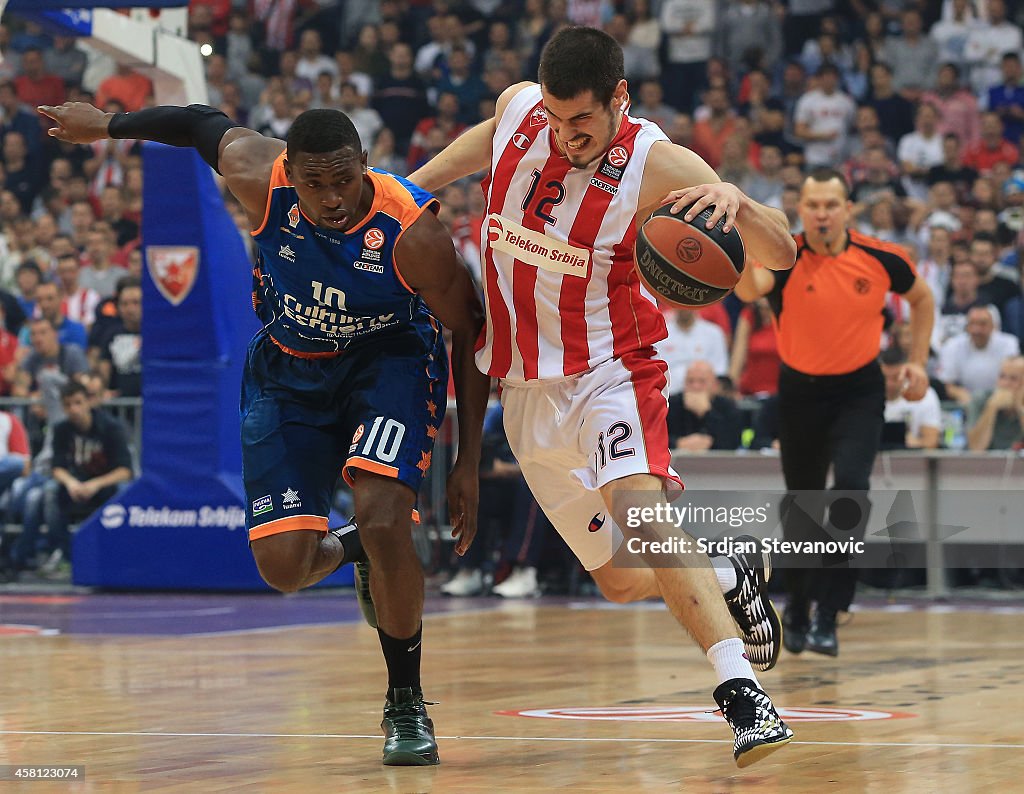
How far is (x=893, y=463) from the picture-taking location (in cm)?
1195

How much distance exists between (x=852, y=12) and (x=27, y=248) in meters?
9.20

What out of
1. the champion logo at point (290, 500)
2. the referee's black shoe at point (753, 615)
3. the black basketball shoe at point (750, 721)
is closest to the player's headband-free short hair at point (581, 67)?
the champion logo at point (290, 500)

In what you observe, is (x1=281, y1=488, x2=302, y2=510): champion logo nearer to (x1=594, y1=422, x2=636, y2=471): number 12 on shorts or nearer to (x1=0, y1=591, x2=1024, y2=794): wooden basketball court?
(x1=0, y1=591, x2=1024, y2=794): wooden basketball court

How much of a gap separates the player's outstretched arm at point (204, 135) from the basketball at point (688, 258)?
50.7 inches

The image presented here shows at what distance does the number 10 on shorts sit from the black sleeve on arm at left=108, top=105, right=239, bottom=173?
115 cm

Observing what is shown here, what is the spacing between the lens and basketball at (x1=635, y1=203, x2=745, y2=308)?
4.83 meters

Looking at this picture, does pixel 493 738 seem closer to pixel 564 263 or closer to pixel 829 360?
pixel 564 263

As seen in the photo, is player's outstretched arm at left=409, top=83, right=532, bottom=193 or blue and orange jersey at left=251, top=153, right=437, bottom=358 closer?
blue and orange jersey at left=251, top=153, right=437, bottom=358

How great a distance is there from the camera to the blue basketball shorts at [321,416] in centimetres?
534

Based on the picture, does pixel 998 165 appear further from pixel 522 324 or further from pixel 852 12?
pixel 522 324

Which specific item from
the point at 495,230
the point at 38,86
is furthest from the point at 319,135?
the point at 38,86

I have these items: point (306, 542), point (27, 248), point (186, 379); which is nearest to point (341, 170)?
point (306, 542)

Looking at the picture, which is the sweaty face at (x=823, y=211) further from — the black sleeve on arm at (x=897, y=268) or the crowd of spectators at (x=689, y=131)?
the crowd of spectators at (x=689, y=131)

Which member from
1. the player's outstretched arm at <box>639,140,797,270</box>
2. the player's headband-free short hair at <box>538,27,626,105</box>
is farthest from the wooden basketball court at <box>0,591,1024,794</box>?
the player's headband-free short hair at <box>538,27,626,105</box>
